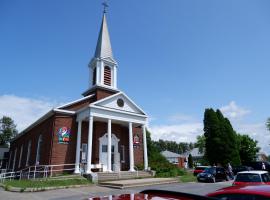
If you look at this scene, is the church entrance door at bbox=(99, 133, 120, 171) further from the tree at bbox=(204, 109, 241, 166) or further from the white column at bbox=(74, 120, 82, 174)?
the tree at bbox=(204, 109, 241, 166)

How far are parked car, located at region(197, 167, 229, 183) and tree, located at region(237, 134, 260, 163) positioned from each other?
2520cm

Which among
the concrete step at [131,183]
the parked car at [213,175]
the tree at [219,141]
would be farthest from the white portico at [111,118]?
the tree at [219,141]

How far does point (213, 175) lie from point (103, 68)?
634 inches

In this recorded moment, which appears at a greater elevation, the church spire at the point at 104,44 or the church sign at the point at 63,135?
the church spire at the point at 104,44

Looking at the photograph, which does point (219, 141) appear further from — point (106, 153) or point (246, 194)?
point (246, 194)

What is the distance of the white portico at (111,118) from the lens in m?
22.4

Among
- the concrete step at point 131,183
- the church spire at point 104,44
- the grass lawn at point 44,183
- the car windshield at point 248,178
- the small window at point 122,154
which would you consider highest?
the church spire at point 104,44

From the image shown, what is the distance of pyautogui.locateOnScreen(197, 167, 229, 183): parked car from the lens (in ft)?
74.3

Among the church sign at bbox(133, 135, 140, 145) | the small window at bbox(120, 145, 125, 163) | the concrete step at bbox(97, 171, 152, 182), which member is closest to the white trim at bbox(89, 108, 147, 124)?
the church sign at bbox(133, 135, 140, 145)

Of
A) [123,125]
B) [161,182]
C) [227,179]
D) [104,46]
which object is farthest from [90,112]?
[227,179]

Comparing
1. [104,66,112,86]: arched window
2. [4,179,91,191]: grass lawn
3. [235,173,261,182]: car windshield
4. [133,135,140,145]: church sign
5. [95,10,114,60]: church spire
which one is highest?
[95,10,114,60]: church spire

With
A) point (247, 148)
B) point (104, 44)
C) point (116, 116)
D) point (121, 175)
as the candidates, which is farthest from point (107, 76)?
point (247, 148)

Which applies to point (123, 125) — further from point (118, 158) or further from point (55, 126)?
point (55, 126)

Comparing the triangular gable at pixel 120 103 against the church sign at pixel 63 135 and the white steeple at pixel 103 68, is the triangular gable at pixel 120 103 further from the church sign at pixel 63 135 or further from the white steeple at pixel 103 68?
the church sign at pixel 63 135
